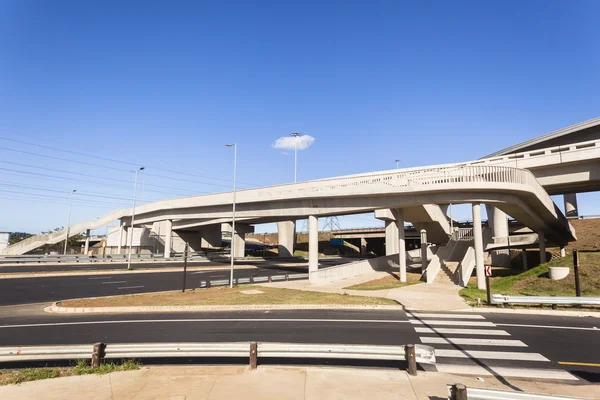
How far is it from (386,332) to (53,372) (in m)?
9.29

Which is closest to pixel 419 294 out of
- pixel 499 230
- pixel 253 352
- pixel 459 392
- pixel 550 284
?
pixel 550 284

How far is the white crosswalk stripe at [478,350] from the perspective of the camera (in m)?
7.98

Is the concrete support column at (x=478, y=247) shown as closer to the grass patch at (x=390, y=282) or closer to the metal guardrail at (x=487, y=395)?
the grass patch at (x=390, y=282)

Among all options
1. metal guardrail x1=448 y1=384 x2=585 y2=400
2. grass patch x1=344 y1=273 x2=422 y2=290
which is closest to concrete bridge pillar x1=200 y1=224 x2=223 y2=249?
grass patch x1=344 y1=273 x2=422 y2=290

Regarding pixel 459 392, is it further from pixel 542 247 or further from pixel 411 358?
pixel 542 247

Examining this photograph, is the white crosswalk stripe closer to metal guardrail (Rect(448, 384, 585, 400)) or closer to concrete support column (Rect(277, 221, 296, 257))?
metal guardrail (Rect(448, 384, 585, 400))

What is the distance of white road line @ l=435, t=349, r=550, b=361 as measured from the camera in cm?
895

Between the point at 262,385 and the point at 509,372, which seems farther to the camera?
the point at 509,372

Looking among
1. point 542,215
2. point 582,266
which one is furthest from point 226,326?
point 542,215

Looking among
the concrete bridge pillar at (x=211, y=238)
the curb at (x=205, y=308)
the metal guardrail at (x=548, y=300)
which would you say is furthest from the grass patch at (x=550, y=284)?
the concrete bridge pillar at (x=211, y=238)

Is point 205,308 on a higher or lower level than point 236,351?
lower

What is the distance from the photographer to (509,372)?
7.90 metres

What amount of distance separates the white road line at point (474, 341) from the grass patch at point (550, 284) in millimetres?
8278

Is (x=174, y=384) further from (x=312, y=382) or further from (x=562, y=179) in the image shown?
(x=562, y=179)
